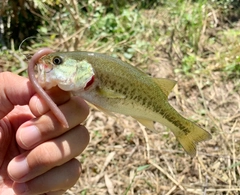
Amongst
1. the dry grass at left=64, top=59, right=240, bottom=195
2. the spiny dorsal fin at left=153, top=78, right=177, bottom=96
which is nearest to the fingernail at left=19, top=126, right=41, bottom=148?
the spiny dorsal fin at left=153, top=78, right=177, bottom=96

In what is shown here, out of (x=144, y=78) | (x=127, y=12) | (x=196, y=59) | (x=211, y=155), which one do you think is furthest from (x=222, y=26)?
(x=144, y=78)

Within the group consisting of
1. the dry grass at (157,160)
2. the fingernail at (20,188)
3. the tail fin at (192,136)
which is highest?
the fingernail at (20,188)

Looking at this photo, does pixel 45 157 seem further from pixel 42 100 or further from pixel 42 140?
pixel 42 100

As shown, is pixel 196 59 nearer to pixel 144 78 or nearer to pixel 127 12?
pixel 127 12

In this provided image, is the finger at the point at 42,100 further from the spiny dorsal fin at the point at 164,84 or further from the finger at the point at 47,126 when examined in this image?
the spiny dorsal fin at the point at 164,84

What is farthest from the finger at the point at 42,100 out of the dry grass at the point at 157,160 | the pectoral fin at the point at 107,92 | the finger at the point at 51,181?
the dry grass at the point at 157,160

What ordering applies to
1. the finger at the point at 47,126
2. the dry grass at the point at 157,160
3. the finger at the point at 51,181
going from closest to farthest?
the finger at the point at 47,126 → the finger at the point at 51,181 → the dry grass at the point at 157,160

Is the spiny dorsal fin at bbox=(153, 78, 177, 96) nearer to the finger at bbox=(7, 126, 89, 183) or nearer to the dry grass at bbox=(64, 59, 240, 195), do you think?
the finger at bbox=(7, 126, 89, 183)
